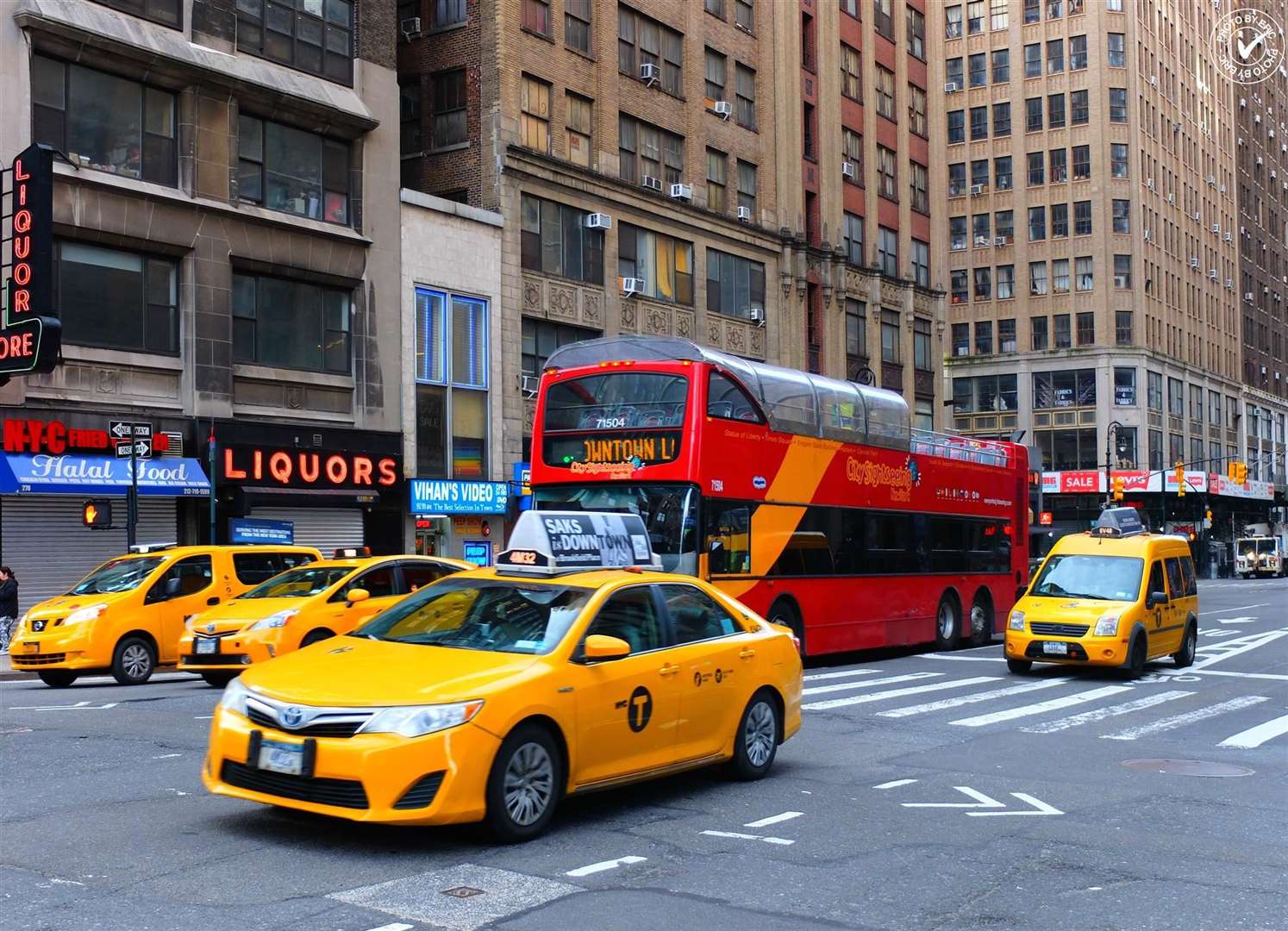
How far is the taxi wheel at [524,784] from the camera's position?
7938mm

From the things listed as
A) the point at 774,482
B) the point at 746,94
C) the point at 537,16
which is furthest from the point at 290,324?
the point at 746,94

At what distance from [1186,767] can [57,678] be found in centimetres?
1433

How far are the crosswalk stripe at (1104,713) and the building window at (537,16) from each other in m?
25.8

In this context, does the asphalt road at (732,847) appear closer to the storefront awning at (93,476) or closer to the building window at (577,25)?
the storefront awning at (93,476)

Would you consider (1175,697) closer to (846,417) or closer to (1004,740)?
(1004,740)

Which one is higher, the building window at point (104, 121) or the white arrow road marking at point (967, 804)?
the building window at point (104, 121)

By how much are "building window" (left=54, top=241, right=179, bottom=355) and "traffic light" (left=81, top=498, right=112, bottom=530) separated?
3.24 meters

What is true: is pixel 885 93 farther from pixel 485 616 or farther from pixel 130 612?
pixel 485 616

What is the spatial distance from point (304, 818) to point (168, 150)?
22.9m

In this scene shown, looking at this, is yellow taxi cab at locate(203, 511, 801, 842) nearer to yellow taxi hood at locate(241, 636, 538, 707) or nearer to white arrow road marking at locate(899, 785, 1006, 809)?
yellow taxi hood at locate(241, 636, 538, 707)

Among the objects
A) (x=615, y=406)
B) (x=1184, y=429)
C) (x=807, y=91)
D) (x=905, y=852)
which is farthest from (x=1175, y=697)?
(x=1184, y=429)

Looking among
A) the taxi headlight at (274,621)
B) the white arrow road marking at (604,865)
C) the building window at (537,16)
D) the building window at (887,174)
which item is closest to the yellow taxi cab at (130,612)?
the taxi headlight at (274,621)

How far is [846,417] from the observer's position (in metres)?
22.5

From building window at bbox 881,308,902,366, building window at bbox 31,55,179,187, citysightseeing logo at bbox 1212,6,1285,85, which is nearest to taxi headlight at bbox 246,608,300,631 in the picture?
building window at bbox 31,55,179,187
